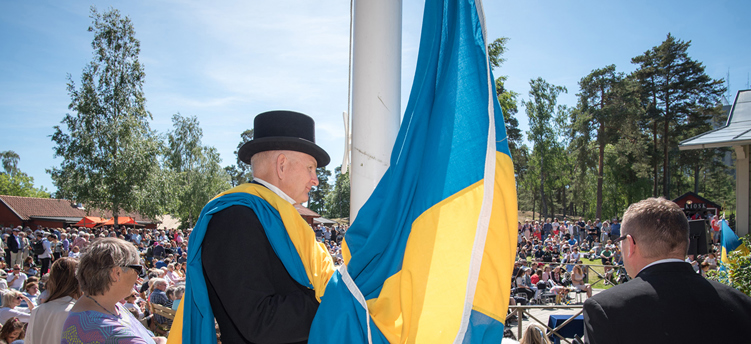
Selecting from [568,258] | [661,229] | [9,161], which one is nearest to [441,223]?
[661,229]

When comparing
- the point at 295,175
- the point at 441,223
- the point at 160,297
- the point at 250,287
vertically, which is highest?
the point at 295,175

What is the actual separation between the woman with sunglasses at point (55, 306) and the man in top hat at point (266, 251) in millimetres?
1503

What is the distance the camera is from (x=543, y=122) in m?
41.1

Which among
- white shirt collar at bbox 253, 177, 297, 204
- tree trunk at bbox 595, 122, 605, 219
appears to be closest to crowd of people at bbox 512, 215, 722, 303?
A: white shirt collar at bbox 253, 177, 297, 204

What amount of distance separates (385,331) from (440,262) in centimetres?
28

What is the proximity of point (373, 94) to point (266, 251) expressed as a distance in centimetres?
75

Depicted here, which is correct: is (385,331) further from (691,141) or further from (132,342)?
(691,141)

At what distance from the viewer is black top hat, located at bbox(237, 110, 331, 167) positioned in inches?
76.4

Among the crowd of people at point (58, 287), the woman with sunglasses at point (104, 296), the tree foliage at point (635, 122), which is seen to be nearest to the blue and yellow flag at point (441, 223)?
the crowd of people at point (58, 287)

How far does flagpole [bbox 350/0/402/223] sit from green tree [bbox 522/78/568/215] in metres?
40.7

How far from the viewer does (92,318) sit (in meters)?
2.26

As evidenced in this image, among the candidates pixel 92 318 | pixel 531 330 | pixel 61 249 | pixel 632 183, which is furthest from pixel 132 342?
pixel 632 183

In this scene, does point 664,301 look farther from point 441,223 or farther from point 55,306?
point 55,306

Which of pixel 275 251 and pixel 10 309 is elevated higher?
pixel 275 251
